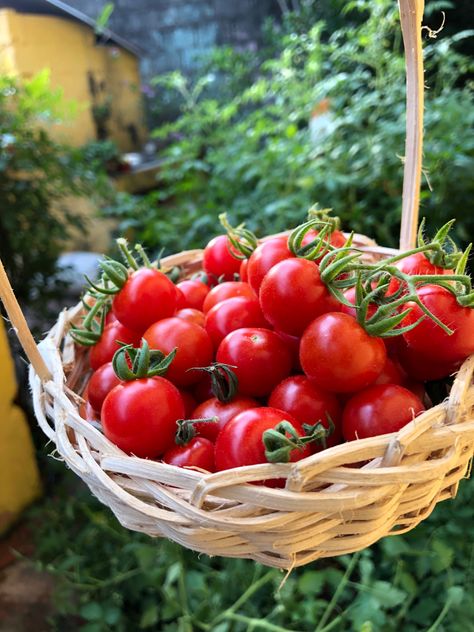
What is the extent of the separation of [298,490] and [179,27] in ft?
11.3

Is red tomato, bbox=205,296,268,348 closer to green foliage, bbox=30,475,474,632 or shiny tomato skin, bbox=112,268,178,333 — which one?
shiny tomato skin, bbox=112,268,178,333

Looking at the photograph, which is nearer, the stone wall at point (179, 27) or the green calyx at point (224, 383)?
the green calyx at point (224, 383)

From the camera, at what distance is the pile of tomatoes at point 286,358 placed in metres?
0.52

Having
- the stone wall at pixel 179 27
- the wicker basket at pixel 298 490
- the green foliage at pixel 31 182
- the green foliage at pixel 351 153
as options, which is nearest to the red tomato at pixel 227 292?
the wicker basket at pixel 298 490

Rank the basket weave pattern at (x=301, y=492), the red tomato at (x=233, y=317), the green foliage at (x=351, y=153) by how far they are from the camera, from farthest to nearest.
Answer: the green foliage at (x=351, y=153)
the red tomato at (x=233, y=317)
the basket weave pattern at (x=301, y=492)

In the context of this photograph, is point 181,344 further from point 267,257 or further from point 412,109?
point 412,109

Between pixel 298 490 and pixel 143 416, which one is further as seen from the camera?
pixel 143 416

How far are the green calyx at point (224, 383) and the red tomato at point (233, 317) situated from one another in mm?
80

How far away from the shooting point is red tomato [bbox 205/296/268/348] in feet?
2.16

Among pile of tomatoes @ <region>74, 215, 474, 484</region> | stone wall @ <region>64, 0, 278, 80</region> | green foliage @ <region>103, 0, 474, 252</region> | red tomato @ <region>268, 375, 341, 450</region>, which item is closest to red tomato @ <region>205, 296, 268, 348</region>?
pile of tomatoes @ <region>74, 215, 474, 484</region>

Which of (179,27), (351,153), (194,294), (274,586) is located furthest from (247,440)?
(179,27)

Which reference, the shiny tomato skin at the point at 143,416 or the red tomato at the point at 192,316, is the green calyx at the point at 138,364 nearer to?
the shiny tomato skin at the point at 143,416

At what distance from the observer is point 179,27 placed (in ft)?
10.9

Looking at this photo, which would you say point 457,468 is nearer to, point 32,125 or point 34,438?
point 34,438
